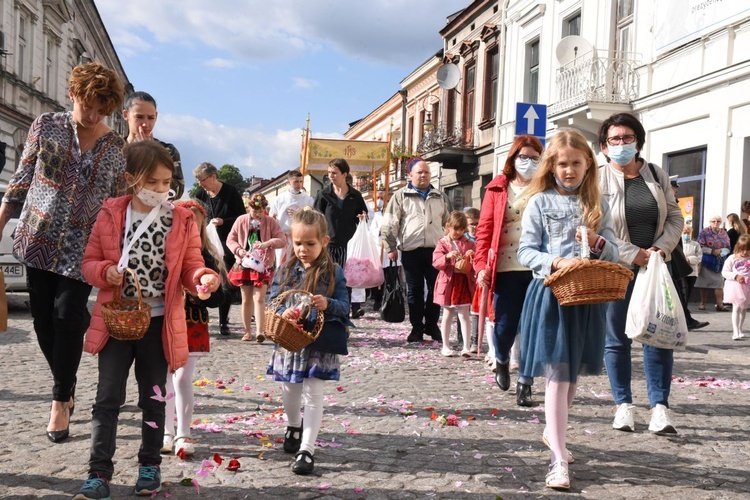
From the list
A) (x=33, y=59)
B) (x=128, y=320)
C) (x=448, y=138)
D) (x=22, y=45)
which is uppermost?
(x=22, y=45)

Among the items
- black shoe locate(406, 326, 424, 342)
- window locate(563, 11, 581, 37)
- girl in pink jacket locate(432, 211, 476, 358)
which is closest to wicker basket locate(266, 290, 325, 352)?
girl in pink jacket locate(432, 211, 476, 358)

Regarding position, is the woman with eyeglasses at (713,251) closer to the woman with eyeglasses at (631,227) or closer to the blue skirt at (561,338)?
the woman with eyeglasses at (631,227)

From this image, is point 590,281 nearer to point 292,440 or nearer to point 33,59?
point 292,440

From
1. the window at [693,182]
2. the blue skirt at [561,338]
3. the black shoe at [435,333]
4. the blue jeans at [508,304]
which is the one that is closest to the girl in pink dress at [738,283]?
the black shoe at [435,333]

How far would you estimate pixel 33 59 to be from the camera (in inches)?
1217

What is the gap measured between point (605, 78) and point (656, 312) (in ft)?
49.7

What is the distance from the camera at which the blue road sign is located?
430 inches

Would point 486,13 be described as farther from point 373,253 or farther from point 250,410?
point 250,410

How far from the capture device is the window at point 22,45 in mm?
29594

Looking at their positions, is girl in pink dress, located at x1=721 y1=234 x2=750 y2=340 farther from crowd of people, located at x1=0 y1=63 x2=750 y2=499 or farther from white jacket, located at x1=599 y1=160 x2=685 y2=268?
white jacket, located at x1=599 y1=160 x2=685 y2=268

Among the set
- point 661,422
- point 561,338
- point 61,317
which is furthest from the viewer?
point 661,422

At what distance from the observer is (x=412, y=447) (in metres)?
4.33

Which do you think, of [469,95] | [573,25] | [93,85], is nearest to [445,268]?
[93,85]

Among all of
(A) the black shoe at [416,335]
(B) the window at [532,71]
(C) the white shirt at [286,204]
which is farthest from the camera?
(B) the window at [532,71]
